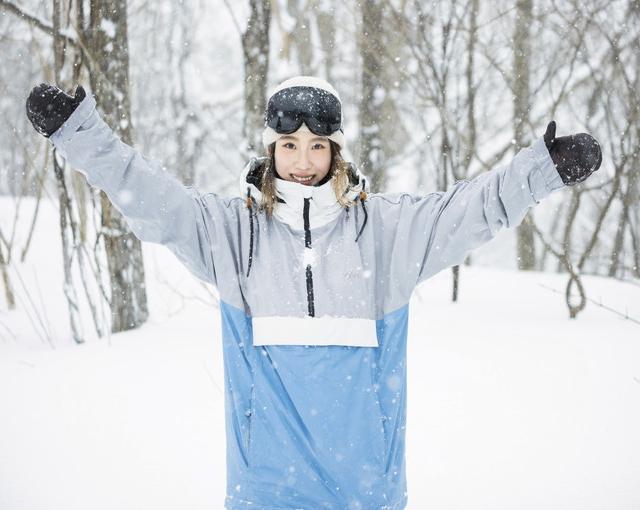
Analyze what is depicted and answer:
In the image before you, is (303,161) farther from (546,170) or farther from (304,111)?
(546,170)

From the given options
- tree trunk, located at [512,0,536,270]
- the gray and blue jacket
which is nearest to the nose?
the gray and blue jacket

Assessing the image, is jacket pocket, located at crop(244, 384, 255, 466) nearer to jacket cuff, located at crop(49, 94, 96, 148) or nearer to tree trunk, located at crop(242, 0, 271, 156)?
jacket cuff, located at crop(49, 94, 96, 148)

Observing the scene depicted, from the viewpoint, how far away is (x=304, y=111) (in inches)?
69.2

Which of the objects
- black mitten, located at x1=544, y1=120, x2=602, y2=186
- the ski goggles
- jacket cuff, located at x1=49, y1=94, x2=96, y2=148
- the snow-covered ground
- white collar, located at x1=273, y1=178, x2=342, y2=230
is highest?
the ski goggles

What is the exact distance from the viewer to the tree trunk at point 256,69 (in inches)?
182

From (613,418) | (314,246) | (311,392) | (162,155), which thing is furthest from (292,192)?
(162,155)

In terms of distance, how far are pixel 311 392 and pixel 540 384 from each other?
2.06 meters

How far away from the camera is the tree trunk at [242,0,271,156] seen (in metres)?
4.63

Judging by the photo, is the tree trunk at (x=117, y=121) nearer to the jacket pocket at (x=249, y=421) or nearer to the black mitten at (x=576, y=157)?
the jacket pocket at (x=249, y=421)

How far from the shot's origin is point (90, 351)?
3.65 meters

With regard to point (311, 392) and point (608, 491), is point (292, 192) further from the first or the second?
point (608, 491)

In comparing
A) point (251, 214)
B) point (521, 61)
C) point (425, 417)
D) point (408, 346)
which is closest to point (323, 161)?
point (251, 214)

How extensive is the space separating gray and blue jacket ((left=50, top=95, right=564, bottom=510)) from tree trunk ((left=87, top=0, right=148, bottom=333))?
2.70 m

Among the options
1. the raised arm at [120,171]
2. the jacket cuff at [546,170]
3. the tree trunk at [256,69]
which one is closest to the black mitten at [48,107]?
the raised arm at [120,171]
